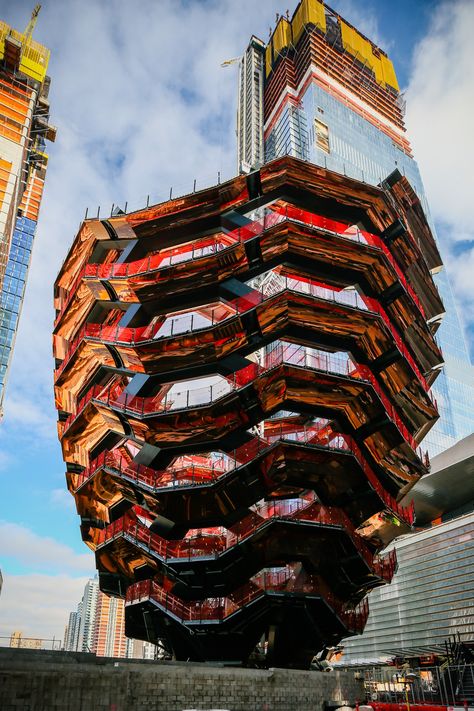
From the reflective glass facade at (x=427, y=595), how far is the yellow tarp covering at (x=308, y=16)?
109 m

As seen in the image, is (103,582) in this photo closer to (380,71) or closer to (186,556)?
(186,556)

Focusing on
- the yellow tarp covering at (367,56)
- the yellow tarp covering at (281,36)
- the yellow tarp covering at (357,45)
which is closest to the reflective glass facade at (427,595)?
the yellow tarp covering at (357,45)

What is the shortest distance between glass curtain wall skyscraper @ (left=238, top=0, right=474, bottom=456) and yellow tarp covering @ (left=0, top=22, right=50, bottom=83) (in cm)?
4284

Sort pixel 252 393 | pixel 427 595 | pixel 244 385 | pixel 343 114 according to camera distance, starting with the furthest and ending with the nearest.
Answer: pixel 343 114, pixel 427 595, pixel 252 393, pixel 244 385

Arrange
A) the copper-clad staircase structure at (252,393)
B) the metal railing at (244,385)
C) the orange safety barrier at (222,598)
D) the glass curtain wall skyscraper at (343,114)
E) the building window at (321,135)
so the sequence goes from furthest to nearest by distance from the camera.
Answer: the glass curtain wall skyscraper at (343,114) < the building window at (321,135) < the copper-clad staircase structure at (252,393) < the metal railing at (244,385) < the orange safety barrier at (222,598)

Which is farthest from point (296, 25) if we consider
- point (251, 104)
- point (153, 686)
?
point (153, 686)

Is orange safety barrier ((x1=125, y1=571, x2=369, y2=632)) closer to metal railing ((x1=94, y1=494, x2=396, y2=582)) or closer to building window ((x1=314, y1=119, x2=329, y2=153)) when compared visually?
metal railing ((x1=94, y1=494, x2=396, y2=582))

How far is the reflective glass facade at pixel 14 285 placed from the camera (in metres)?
104

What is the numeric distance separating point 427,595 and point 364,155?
88.7 metres

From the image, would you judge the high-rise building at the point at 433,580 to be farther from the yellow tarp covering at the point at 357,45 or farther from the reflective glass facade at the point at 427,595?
the yellow tarp covering at the point at 357,45

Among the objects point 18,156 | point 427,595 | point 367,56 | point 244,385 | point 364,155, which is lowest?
point 427,595

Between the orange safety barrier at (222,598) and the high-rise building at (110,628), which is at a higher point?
the high-rise building at (110,628)

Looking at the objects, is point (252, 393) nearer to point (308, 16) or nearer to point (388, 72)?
point (308, 16)

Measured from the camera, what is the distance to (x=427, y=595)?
51.4m
